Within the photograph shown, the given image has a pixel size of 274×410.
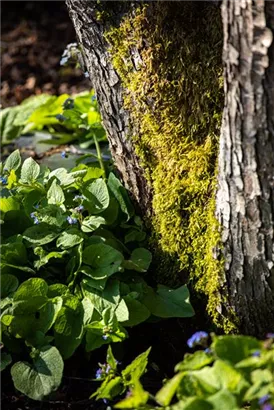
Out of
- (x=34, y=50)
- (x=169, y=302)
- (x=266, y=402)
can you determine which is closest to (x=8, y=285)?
(x=169, y=302)

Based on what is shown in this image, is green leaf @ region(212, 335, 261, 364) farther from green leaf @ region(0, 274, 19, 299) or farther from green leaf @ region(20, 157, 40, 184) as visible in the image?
green leaf @ region(20, 157, 40, 184)

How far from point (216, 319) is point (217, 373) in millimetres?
758

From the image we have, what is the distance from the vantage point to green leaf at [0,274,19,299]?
2.55 meters

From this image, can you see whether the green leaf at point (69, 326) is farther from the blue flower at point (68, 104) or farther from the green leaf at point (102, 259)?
the blue flower at point (68, 104)

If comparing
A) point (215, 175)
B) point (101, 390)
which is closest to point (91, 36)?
point (215, 175)

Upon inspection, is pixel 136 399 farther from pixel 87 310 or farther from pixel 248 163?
pixel 248 163

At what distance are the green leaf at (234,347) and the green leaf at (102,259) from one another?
68 centimetres

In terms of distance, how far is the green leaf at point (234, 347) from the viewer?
6.23 feet

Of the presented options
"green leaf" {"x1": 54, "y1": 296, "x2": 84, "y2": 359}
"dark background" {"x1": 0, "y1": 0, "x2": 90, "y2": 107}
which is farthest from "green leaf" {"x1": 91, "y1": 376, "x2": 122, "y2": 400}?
"dark background" {"x1": 0, "y1": 0, "x2": 90, "y2": 107}

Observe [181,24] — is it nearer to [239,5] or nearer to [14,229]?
[239,5]

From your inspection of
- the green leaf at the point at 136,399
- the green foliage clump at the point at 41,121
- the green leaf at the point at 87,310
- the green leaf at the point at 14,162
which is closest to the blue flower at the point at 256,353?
the green leaf at the point at 136,399

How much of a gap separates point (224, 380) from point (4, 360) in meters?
0.97

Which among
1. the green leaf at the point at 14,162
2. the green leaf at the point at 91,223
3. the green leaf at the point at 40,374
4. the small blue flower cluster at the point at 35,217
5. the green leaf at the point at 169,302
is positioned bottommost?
the green leaf at the point at 40,374

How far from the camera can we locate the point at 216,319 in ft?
8.54
